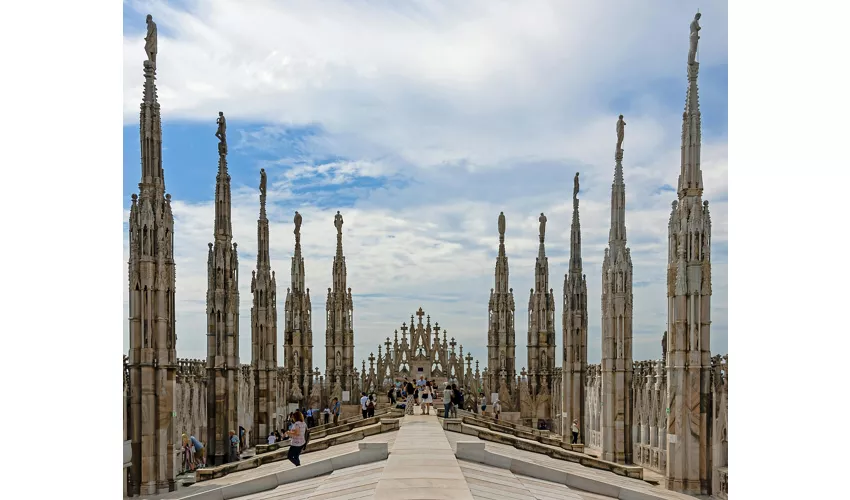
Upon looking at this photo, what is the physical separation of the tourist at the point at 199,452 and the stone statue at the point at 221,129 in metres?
11.1

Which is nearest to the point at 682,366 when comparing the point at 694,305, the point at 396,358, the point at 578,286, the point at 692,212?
the point at 694,305

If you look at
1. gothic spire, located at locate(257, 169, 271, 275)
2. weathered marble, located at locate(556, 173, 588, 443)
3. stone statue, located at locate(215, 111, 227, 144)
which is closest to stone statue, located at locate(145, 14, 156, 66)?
stone statue, located at locate(215, 111, 227, 144)

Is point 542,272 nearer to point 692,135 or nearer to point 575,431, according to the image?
point 575,431

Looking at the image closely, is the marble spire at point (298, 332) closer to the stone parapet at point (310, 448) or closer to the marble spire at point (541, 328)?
the marble spire at point (541, 328)

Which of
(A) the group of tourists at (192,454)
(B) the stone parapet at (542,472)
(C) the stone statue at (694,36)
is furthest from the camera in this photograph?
(A) the group of tourists at (192,454)

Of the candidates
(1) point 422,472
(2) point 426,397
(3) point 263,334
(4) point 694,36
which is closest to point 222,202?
(3) point 263,334

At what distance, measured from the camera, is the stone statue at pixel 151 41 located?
20481mm

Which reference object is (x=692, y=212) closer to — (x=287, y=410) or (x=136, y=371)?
(x=136, y=371)

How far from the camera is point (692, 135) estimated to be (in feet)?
70.4

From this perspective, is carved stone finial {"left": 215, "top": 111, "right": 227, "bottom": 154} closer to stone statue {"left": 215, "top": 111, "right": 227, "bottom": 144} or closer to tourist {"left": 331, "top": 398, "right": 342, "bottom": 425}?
stone statue {"left": 215, "top": 111, "right": 227, "bottom": 144}

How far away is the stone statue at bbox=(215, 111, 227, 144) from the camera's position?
97.9 feet

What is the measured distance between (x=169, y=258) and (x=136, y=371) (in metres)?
3.06

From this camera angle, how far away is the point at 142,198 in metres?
20.8

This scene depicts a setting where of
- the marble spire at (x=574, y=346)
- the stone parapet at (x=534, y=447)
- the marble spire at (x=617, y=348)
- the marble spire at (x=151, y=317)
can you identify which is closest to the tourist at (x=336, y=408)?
the marble spire at (x=574, y=346)
